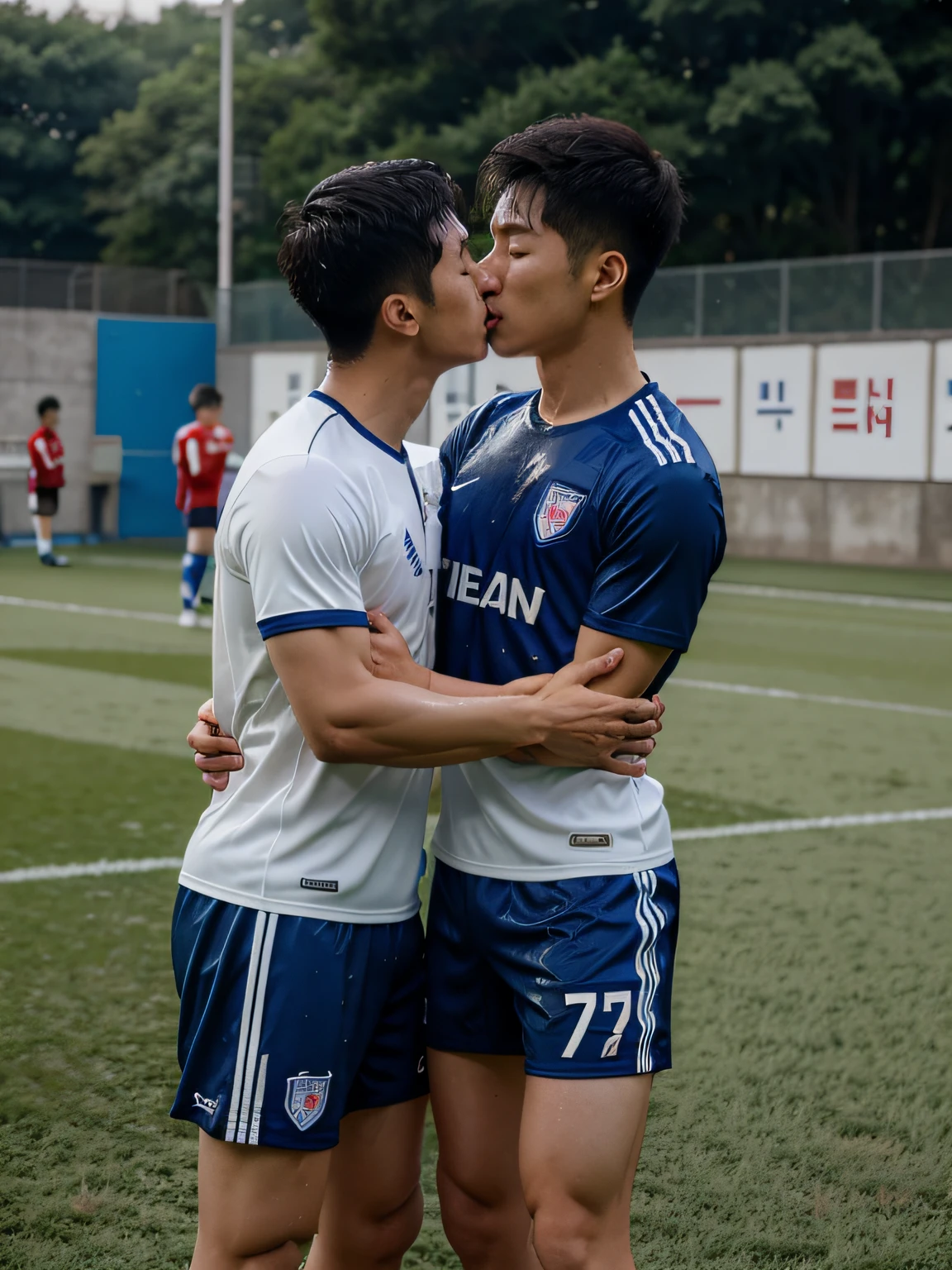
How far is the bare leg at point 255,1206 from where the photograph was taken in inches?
98.1

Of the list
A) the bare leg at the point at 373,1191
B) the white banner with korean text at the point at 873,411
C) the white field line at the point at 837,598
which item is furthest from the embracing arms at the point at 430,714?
the white banner with korean text at the point at 873,411

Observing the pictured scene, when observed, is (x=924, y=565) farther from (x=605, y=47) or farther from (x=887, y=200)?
(x=605, y=47)

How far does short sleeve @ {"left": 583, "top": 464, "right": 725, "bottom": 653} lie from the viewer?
102 inches

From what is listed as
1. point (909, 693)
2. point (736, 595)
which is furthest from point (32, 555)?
point (909, 693)

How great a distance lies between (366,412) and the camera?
2.64 meters

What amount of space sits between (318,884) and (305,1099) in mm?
324

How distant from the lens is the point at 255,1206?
250cm

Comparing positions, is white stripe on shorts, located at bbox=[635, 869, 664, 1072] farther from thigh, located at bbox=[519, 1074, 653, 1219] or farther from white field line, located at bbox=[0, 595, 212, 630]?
white field line, located at bbox=[0, 595, 212, 630]

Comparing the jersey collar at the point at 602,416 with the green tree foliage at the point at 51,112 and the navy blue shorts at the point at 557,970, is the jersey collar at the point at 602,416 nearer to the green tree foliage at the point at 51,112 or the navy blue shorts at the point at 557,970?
the navy blue shorts at the point at 557,970

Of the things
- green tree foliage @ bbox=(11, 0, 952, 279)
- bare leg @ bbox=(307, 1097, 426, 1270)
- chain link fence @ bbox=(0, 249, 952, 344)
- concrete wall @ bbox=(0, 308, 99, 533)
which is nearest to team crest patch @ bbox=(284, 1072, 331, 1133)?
bare leg @ bbox=(307, 1097, 426, 1270)

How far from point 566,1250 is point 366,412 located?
133 cm

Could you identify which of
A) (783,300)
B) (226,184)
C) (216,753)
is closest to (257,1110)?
(216,753)

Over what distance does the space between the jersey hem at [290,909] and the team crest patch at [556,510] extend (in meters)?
0.66

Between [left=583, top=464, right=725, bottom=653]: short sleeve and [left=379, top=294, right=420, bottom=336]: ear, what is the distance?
0.42 meters
